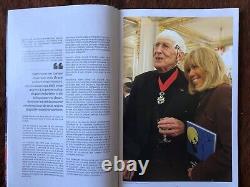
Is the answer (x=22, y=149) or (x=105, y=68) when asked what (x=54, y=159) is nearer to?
(x=22, y=149)

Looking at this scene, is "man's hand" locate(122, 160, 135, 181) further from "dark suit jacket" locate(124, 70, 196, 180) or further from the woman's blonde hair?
the woman's blonde hair

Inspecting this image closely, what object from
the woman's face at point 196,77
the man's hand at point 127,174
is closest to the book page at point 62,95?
the man's hand at point 127,174

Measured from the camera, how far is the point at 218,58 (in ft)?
1.68

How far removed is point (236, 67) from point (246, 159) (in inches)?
5.5

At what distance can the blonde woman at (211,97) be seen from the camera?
511mm

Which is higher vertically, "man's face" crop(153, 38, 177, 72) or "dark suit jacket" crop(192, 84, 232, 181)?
"man's face" crop(153, 38, 177, 72)

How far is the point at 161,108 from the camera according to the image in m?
0.51

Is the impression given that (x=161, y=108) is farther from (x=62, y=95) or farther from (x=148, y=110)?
(x=62, y=95)

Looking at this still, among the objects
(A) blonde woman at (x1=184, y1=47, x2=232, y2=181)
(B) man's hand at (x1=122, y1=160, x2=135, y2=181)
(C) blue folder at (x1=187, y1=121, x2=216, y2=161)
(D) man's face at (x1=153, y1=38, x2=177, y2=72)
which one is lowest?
(B) man's hand at (x1=122, y1=160, x2=135, y2=181)

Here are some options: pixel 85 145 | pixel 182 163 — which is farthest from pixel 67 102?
pixel 182 163

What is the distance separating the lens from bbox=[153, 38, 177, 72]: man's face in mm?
513

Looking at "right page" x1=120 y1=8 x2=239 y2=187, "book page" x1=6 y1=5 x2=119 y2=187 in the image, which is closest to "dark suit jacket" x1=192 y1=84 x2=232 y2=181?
"right page" x1=120 y1=8 x2=239 y2=187

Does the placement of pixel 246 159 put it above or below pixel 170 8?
below

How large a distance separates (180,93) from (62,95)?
7.0 inches
